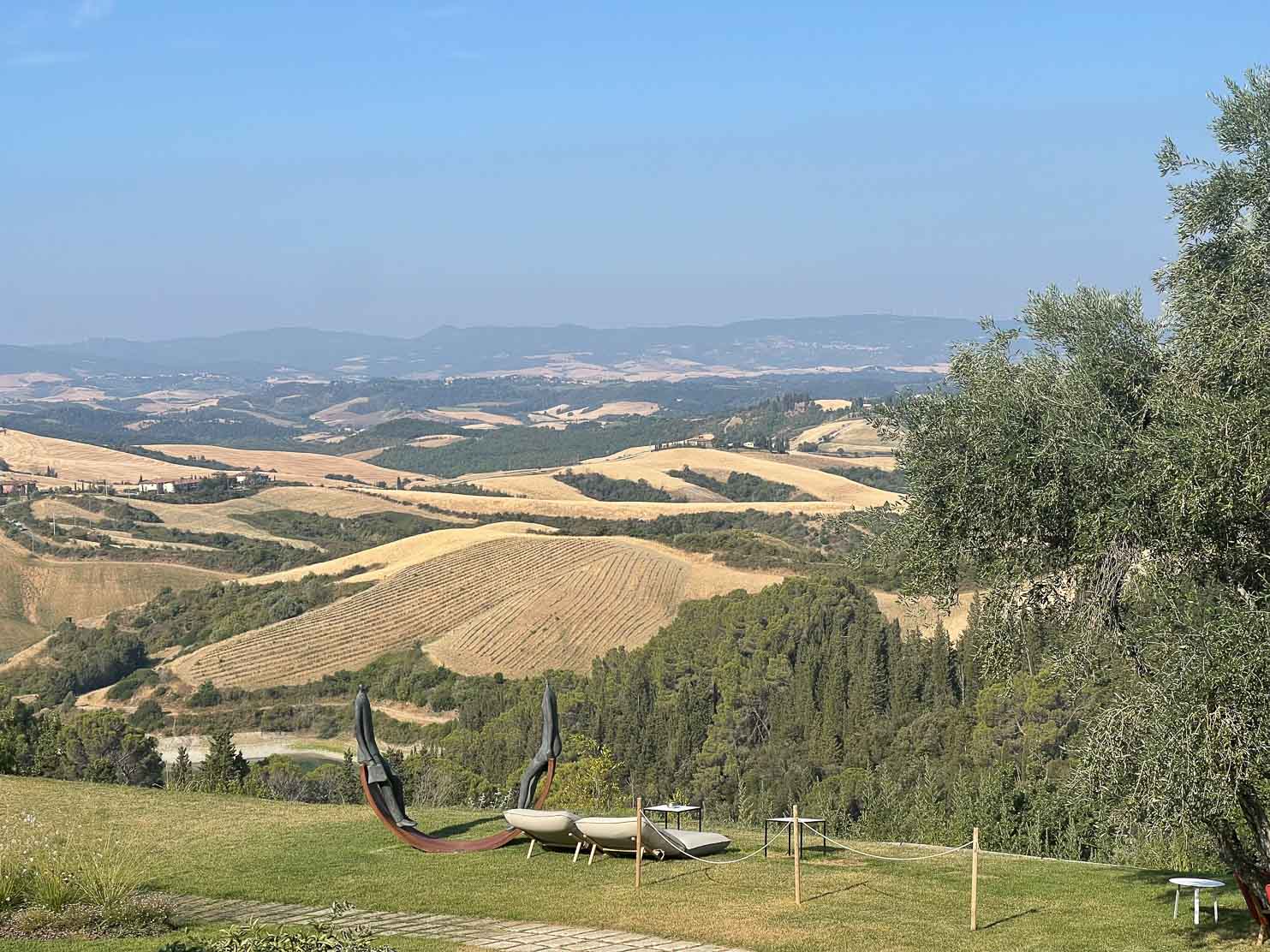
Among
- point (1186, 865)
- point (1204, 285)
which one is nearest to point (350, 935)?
point (1204, 285)

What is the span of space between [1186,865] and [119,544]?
113964mm

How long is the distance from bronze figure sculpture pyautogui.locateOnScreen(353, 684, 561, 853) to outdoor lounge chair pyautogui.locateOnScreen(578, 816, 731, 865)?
5.61ft

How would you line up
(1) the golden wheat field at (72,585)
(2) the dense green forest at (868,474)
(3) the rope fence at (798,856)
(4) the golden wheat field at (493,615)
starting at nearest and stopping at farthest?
(3) the rope fence at (798,856)
(4) the golden wheat field at (493,615)
(1) the golden wheat field at (72,585)
(2) the dense green forest at (868,474)

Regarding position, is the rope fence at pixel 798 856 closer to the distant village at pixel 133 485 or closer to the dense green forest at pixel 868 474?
the dense green forest at pixel 868 474

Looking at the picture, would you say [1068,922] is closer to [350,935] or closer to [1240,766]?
[1240,766]

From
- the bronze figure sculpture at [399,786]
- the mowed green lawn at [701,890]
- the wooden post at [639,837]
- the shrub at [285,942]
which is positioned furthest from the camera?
the bronze figure sculpture at [399,786]

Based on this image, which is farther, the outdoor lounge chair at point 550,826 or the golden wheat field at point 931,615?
the golden wheat field at point 931,615

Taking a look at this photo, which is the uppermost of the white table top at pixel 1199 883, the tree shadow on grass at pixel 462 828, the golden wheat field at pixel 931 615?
the white table top at pixel 1199 883

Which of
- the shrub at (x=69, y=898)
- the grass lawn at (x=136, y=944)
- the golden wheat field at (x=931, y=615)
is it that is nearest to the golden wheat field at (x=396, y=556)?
the golden wheat field at (x=931, y=615)

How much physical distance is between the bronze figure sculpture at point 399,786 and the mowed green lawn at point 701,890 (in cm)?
29

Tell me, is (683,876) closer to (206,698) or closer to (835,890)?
(835,890)

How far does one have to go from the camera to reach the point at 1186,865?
73.4ft

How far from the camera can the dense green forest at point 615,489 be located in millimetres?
168125

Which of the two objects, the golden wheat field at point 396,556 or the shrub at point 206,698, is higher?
the golden wheat field at point 396,556
